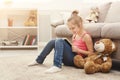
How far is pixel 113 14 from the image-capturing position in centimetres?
254

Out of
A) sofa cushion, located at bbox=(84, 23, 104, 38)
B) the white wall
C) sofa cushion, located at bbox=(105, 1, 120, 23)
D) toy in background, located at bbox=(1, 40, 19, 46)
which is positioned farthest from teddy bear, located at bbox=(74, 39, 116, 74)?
the white wall

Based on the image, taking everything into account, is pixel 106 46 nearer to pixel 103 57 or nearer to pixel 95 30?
pixel 103 57

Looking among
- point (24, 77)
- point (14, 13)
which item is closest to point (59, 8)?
point (14, 13)

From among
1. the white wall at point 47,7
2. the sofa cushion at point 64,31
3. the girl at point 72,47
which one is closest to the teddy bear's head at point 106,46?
the girl at point 72,47

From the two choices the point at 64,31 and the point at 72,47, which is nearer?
the point at 72,47

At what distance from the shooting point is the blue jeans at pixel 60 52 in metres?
1.81

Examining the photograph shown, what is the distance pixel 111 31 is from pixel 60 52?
450 millimetres

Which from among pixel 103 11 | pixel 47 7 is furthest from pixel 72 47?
pixel 47 7

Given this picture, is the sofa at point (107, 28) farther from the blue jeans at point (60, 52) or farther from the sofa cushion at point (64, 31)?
the blue jeans at point (60, 52)

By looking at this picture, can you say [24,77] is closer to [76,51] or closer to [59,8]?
[76,51]

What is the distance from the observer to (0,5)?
3811 millimetres

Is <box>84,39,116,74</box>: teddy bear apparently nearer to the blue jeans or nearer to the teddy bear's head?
the teddy bear's head

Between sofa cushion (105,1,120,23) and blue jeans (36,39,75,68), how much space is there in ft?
2.61

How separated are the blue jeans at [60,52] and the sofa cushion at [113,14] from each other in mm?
795
